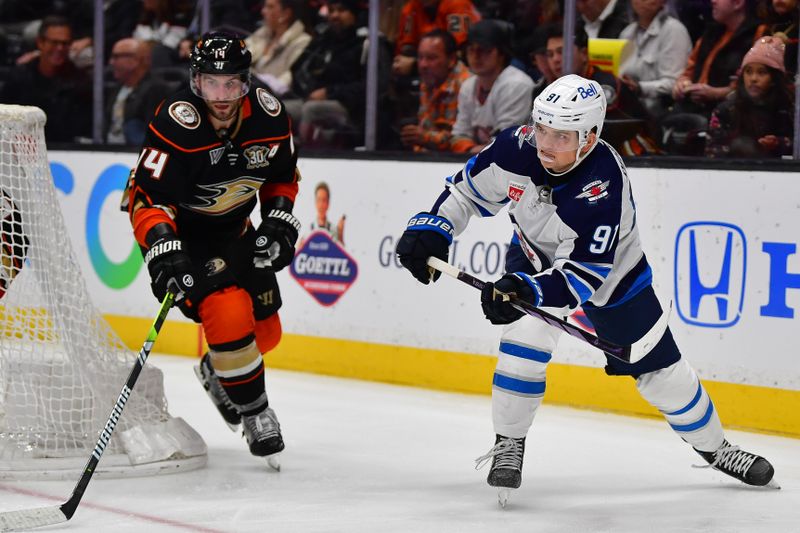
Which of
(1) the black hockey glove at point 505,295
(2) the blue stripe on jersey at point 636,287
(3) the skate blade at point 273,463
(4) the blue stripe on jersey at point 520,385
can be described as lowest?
(3) the skate blade at point 273,463

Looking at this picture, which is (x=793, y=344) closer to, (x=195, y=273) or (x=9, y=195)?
(x=195, y=273)

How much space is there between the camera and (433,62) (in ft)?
17.9

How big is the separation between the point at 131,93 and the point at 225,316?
10.3 ft

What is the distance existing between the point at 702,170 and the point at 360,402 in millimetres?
1489

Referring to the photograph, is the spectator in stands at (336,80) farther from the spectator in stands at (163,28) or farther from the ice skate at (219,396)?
the ice skate at (219,396)

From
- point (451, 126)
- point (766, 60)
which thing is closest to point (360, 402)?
point (451, 126)

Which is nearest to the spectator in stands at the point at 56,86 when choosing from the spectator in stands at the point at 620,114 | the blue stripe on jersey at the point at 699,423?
the spectator in stands at the point at 620,114

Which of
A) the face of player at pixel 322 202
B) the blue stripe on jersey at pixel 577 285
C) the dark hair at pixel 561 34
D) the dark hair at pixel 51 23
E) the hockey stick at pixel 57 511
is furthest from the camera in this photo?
the dark hair at pixel 51 23

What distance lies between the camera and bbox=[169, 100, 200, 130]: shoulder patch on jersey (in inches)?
140

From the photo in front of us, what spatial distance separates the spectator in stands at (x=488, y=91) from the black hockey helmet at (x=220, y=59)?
1.79m

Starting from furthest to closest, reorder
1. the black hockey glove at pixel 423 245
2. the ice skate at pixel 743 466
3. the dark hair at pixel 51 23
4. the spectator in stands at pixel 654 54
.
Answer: the dark hair at pixel 51 23 → the spectator in stands at pixel 654 54 → the ice skate at pixel 743 466 → the black hockey glove at pixel 423 245

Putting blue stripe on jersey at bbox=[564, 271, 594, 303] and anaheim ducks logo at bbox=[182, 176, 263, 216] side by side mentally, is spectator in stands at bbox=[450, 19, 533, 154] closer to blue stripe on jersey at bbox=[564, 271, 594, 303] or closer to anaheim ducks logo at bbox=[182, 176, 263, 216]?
anaheim ducks logo at bbox=[182, 176, 263, 216]

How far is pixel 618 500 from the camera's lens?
352 centimetres

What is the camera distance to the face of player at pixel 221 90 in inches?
A: 139
